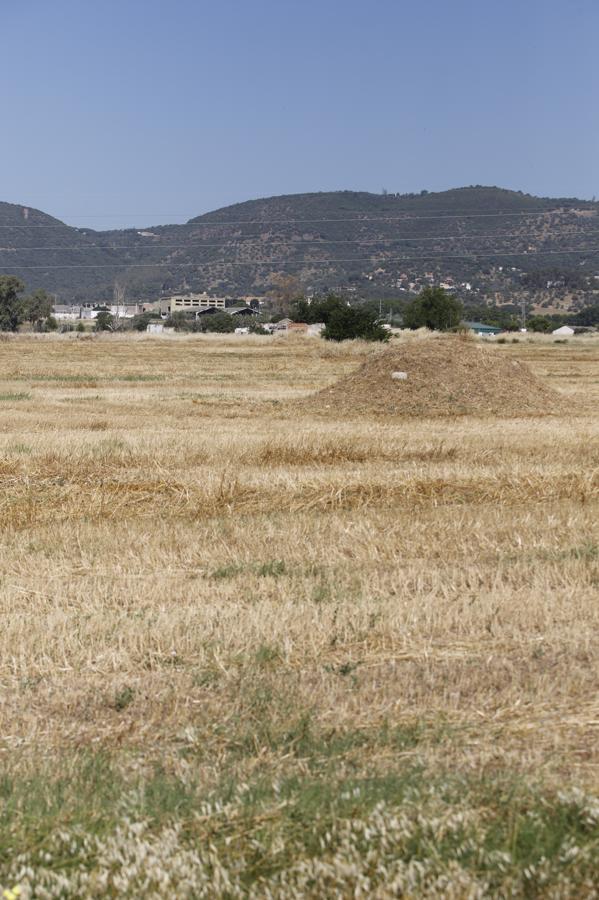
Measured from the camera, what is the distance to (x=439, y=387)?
26938mm

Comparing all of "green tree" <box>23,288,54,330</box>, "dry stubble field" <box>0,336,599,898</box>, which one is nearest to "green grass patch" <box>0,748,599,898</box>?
"dry stubble field" <box>0,336,599,898</box>

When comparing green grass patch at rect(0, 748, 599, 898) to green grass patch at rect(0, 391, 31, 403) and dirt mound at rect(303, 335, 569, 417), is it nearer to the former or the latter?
dirt mound at rect(303, 335, 569, 417)

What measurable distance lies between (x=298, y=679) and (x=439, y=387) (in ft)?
68.0

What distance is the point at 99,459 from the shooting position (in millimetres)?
16547

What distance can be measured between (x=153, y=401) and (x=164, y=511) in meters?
16.3

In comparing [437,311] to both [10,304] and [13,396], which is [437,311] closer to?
[10,304]

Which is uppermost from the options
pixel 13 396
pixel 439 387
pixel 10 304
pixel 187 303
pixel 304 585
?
pixel 187 303

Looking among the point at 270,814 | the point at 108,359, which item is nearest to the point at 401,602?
A: the point at 270,814

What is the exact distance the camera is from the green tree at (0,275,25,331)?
349ft

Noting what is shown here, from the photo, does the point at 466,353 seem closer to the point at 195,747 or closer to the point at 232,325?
the point at 195,747

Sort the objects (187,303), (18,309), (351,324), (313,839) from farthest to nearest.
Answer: (187,303) → (18,309) → (351,324) → (313,839)

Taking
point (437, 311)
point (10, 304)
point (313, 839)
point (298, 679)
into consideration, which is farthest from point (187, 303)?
point (313, 839)

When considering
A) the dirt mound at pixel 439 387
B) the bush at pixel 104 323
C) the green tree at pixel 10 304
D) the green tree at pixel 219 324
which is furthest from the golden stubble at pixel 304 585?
the bush at pixel 104 323

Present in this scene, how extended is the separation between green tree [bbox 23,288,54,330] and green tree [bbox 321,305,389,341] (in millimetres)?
52076
